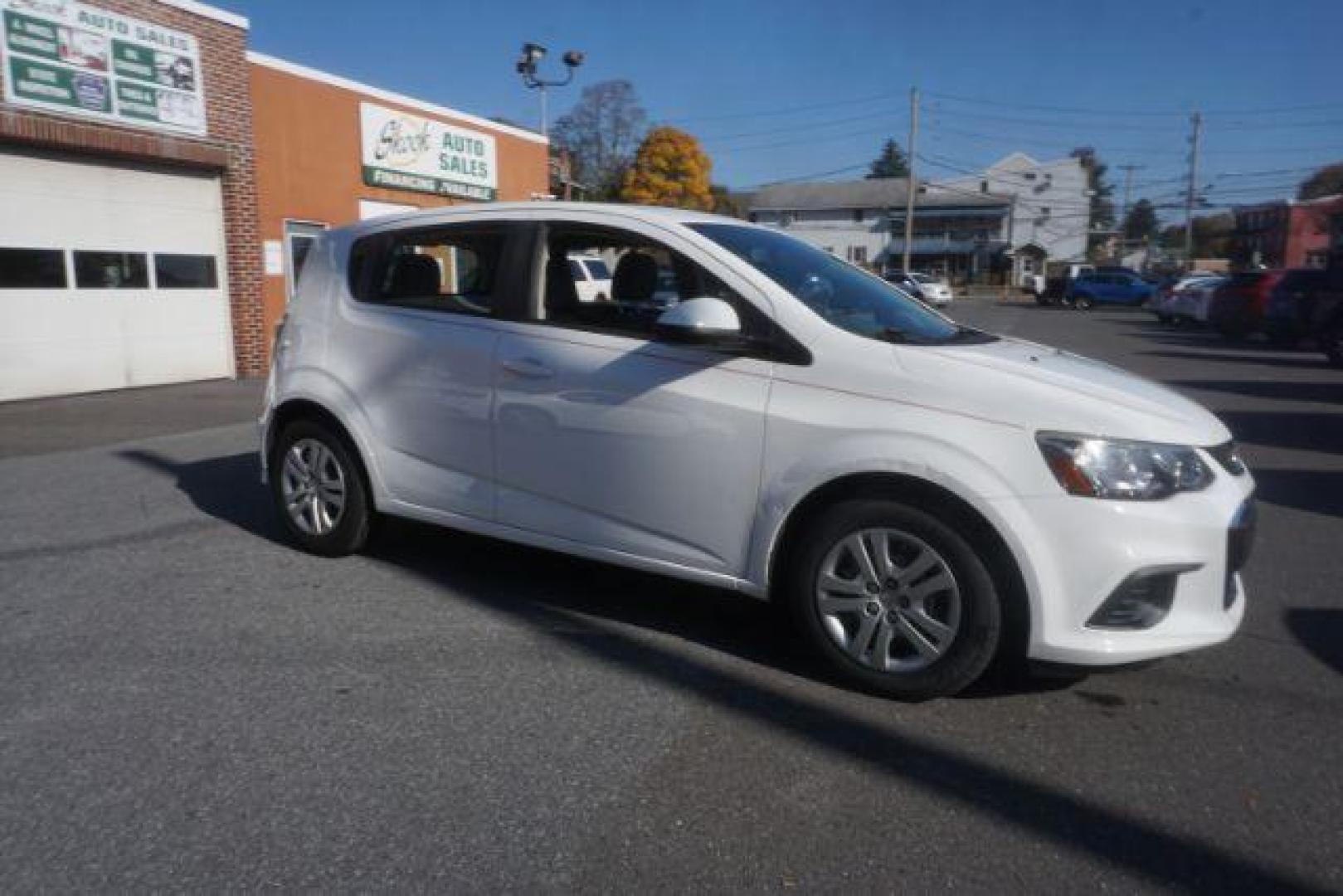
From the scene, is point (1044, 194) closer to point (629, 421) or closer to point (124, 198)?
point (124, 198)

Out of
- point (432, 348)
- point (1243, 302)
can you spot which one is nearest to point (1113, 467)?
point (432, 348)

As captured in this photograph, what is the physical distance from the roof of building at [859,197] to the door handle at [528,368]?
6781 cm

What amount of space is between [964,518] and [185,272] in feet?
39.7

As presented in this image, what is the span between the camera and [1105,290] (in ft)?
136

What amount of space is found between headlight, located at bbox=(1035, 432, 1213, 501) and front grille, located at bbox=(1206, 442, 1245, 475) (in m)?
0.23

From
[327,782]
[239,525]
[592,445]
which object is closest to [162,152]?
[239,525]

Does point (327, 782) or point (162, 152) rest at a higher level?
point (162, 152)

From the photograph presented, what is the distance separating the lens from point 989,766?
2961mm

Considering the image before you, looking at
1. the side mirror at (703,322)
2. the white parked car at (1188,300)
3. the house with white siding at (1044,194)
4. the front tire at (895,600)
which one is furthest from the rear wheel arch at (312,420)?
the house with white siding at (1044,194)

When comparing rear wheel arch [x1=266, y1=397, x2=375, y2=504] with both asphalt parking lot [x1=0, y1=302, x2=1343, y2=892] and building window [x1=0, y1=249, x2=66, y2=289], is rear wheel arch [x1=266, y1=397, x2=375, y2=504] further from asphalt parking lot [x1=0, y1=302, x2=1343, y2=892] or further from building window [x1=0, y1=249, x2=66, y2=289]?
building window [x1=0, y1=249, x2=66, y2=289]

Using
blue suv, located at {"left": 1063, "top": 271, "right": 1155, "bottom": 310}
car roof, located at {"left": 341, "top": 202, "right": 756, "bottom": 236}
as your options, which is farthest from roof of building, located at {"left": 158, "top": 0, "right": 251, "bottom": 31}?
blue suv, located at {"left": 1063, "top": 271, "right": 1155, "bottom": 310}

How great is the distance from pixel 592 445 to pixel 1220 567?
2299 mm

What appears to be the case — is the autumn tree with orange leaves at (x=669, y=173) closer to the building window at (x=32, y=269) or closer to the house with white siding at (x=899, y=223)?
the house with white siding at (x=899, y=223)

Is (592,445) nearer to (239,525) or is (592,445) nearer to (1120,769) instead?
(1120,769)
